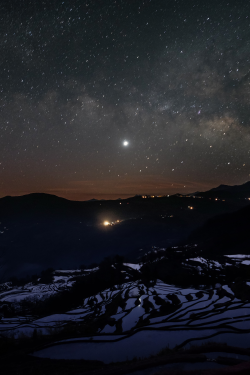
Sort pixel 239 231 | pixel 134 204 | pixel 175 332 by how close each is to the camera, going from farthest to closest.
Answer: pixel 134 204
pixel 239 231
pixel 175 332

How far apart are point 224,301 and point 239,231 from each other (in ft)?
149

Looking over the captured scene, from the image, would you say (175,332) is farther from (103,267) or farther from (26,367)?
(103,267)

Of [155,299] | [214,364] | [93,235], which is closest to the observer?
[214,364]

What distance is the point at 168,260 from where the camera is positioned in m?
40.9

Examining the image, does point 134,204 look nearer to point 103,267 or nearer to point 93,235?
point 93,235

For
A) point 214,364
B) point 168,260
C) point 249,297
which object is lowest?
point 168,260

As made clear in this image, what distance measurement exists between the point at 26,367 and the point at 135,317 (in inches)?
411

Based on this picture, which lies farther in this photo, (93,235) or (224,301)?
(93,235)

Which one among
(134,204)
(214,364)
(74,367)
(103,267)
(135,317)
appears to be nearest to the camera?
(214,364)

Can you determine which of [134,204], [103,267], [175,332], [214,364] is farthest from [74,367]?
[134,204]

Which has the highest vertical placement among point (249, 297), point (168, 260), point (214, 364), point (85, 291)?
point (214, 364)

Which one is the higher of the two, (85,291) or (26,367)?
(26,367)

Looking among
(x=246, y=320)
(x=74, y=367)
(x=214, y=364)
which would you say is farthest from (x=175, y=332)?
(x=214, y=364)

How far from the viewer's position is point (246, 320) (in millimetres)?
12812
